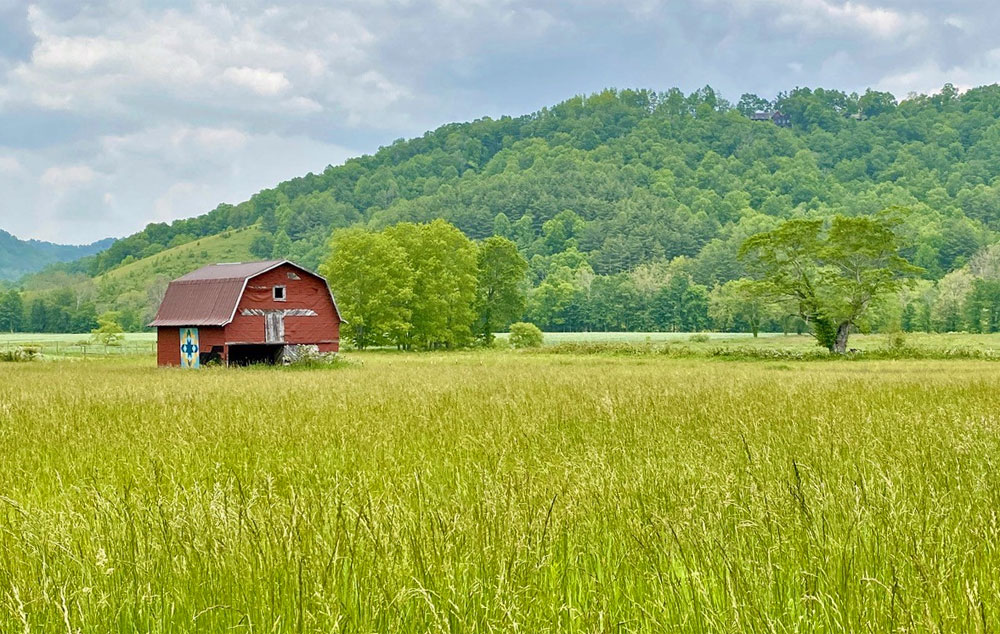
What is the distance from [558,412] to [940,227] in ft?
531

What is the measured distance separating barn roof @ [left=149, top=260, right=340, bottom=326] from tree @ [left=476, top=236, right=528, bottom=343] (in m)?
33.7

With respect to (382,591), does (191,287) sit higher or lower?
higher

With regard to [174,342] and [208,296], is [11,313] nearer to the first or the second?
[174,342]

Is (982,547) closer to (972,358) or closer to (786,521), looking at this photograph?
(786,521)

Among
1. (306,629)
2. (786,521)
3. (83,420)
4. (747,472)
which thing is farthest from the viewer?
(83,420)

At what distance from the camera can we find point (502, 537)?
13.4ft

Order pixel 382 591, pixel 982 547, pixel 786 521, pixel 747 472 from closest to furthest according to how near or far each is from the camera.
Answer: pixel 382 591
pixel 982 547
pixel 786 521
pixel 747 472

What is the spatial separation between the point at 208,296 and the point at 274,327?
3.74 metres

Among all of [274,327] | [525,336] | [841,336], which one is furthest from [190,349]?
[841,336]

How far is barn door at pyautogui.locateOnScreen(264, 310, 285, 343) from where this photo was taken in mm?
41938

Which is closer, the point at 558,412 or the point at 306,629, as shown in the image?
the point at 306,629

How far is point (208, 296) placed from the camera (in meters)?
41.8

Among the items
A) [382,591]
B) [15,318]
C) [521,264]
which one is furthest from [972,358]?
[15,318]

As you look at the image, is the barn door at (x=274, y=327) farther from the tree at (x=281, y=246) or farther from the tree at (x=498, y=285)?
the tree at (x=281, y=246)
